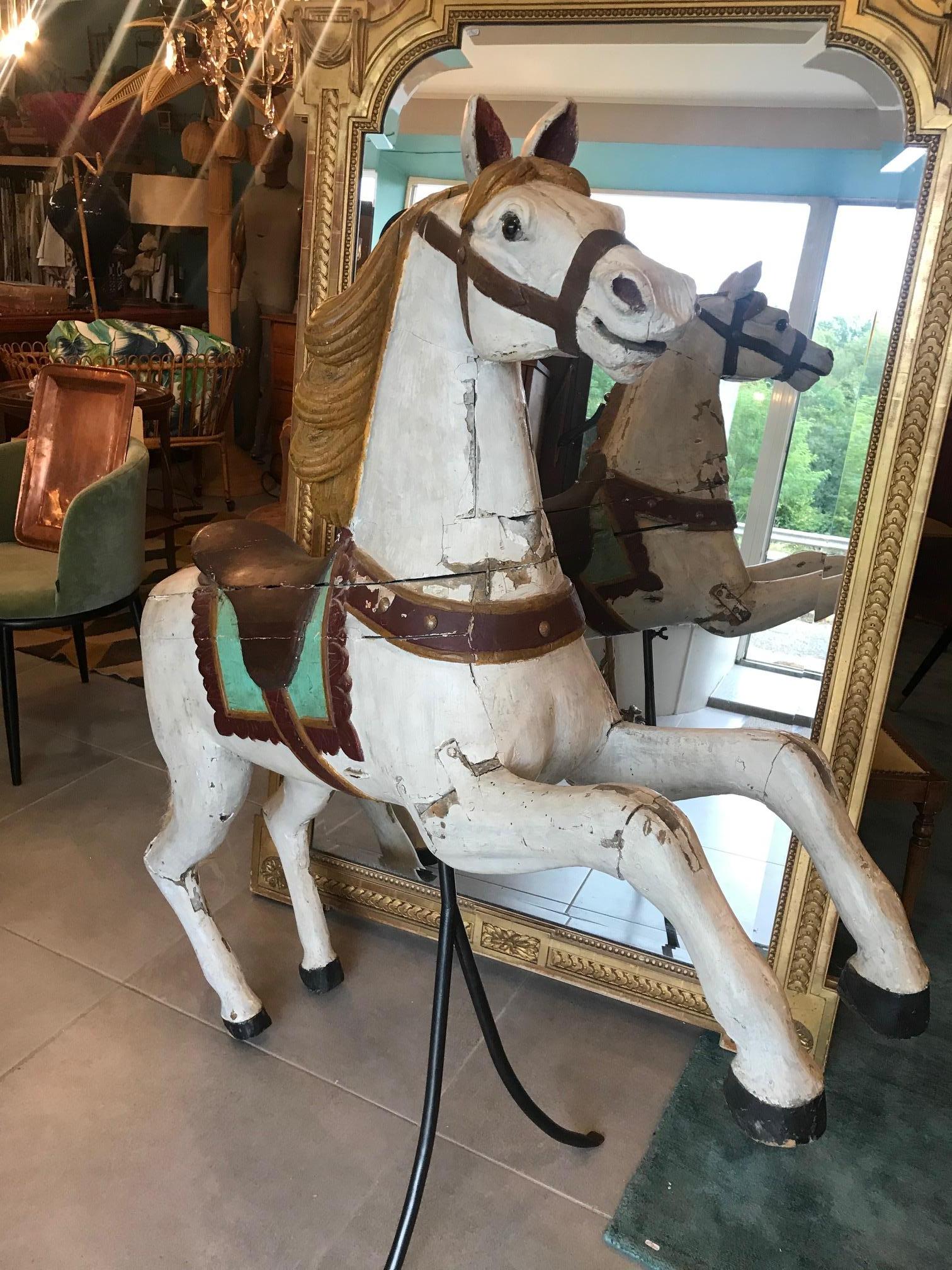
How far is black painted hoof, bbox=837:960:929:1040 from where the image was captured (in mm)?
928

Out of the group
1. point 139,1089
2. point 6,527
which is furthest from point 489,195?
point 6,527

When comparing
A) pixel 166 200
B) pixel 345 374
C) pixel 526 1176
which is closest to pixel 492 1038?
pixel 526 1176

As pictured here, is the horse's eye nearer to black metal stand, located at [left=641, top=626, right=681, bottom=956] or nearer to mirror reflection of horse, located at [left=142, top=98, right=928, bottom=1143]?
mirror reflection of horse, located at [left=142, top=98, right=928, bottom=1143]

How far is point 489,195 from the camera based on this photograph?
86cm

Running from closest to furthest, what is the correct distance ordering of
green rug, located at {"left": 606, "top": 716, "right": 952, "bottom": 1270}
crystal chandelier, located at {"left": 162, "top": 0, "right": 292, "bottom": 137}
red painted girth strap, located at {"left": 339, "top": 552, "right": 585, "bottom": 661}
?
red painted girth strap, located at {"left": 339, "top": 552, "right": 585, "bottom": 661}
green rug, located at {"left": 606, "top": 716, "right": 952, "bottom": 1270}
crystal chandelier, located at {"left": 162, "top": 0, "right": 292, "bottom": 137}

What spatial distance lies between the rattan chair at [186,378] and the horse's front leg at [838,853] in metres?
3.40

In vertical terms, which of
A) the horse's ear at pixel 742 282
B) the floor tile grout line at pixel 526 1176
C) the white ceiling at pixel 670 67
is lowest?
the floor tile grout line at pixel 526 1176

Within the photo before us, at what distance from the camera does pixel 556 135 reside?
36.4 inches

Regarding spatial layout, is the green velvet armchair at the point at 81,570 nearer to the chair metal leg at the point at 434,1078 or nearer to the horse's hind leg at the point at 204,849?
the horse's hind leg at the point at 204,849

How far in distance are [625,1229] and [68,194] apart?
17.7 feet

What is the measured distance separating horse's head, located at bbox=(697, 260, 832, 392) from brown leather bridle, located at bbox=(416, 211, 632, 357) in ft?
1.78

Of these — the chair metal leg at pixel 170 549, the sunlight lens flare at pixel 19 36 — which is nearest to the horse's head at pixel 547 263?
the chair metal leg at pixel 170 549

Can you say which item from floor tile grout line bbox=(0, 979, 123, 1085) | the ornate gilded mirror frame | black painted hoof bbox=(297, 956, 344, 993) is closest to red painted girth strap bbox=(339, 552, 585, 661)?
the ornate gilded mirror frame

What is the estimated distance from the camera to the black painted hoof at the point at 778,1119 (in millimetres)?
848
